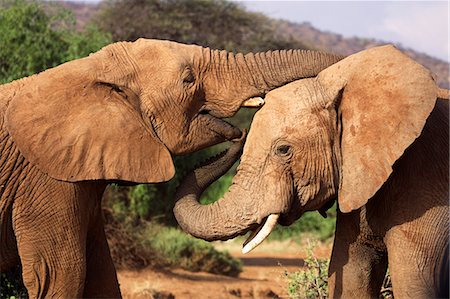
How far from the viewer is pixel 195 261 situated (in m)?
11.6

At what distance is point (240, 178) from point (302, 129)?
0.38m

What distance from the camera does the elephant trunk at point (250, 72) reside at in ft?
18.4

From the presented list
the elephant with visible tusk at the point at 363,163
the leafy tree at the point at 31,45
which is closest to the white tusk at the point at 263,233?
the elephant with visible tusk at the point at 363,163

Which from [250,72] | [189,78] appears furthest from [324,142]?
A: [189,78]

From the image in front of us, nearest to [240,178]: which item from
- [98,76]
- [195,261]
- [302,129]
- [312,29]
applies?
[302,129]

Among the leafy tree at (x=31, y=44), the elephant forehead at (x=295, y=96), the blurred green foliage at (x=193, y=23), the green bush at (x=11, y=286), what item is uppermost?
the blurred green foliage at (x=193, y=23)

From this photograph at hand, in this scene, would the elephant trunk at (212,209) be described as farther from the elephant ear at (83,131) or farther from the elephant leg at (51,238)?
the elephant leg at (51,238)

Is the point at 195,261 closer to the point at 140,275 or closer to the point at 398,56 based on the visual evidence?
the point at 140,275

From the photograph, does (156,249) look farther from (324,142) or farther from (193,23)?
(193,23)

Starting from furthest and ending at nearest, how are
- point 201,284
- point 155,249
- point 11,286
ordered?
point 155,249
point 201,284
point 11,286

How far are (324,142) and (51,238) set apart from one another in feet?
5.07

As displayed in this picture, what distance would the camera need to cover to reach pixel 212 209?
525 centimetres

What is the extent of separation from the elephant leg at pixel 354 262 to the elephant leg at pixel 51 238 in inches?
52.6

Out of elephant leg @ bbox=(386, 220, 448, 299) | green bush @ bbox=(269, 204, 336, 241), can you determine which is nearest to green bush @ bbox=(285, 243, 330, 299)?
elephant leg @ bbox=(386, 220, 448, 299)
